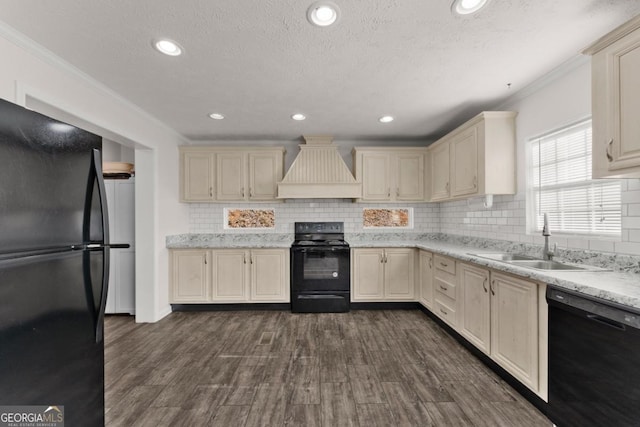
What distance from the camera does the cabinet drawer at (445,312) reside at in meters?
2.78

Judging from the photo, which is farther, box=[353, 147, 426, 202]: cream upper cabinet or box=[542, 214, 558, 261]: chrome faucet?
box=[353, 147, 426, 202]: cream upper cabinet

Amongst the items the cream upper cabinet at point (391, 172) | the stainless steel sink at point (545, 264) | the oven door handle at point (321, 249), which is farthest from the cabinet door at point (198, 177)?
the stainless steel sink at point (545, 264)

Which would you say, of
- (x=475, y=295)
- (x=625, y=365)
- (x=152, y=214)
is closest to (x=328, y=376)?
(x=475, y=295)

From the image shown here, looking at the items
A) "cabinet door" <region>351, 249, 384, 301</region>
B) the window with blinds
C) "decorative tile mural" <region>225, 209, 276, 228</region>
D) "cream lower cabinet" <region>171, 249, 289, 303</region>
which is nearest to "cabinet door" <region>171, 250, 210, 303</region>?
"cream lower cabinet" <region>171, 249, 289, 303</region>

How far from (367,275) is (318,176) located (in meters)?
1.54

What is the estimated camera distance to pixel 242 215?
4273 mm

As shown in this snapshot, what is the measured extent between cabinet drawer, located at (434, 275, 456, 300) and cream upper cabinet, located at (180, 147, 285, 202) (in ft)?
7.90

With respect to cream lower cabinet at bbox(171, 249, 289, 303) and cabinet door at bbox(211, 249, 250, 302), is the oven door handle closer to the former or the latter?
cream lower cabinet at bbox(171, 249, 289, 303)

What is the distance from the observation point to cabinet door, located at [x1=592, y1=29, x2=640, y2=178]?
52.0 inches

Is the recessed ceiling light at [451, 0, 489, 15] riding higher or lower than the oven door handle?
higher

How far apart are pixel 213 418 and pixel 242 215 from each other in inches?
114

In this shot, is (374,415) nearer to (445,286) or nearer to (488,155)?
Result: (445,286)

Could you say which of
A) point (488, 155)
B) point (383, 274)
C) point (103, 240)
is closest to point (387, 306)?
point (383, 274)

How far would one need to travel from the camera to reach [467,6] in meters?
1.48
